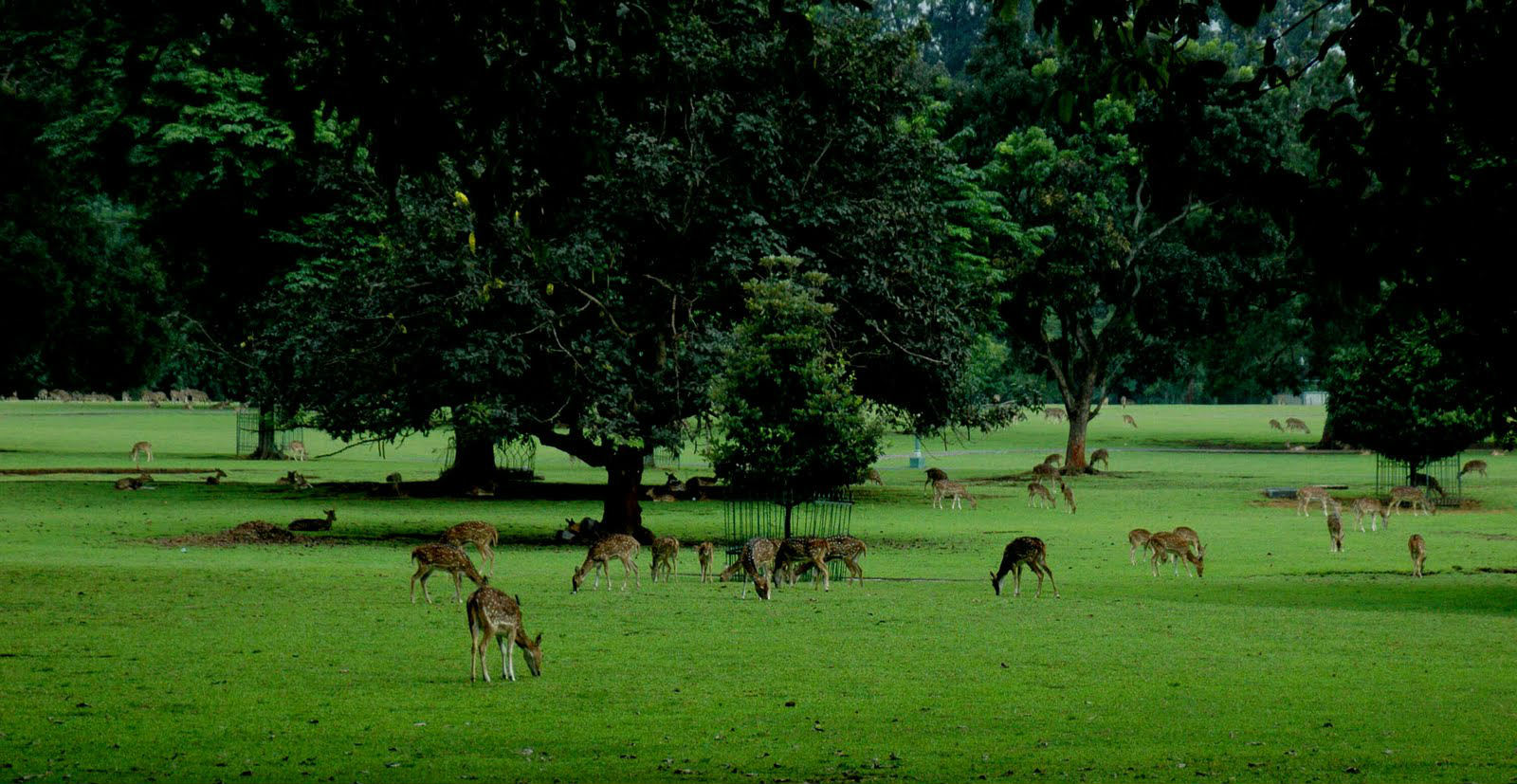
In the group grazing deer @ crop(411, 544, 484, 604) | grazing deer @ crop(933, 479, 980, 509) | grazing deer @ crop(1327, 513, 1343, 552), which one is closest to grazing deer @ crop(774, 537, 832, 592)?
grazing deer @ crop(411, 544, 484, 604)

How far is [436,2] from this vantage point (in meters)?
10.6

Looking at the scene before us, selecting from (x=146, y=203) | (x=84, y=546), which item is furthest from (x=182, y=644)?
(x=146, y=203)

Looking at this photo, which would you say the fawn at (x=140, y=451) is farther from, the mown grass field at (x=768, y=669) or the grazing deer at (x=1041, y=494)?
the grazing deer at (x=1041, y=494)

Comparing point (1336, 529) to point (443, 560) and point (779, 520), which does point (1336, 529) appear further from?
point (443, 560)

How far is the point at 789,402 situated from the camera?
86.1 feet

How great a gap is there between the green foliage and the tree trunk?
12.9 ft

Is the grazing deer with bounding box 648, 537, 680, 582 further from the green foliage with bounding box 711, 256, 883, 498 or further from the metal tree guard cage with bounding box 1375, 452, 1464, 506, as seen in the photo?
the metal tree guard cage with bounding box 1375, 452, 1464, 506

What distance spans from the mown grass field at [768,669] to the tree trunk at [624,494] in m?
1.55

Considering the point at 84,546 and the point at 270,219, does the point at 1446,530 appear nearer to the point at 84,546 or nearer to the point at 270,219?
the point at 84,546

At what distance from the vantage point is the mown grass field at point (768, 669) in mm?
10641

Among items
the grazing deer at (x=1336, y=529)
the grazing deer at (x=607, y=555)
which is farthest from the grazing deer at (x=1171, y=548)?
the grazing deer at (x=607, y=555)

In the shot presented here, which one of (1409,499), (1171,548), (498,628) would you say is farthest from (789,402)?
(1409,499)

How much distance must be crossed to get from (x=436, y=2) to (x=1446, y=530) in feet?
98.9

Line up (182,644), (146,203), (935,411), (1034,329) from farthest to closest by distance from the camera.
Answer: (1034,329)
(146,203)
(935,411)
(182,644)
